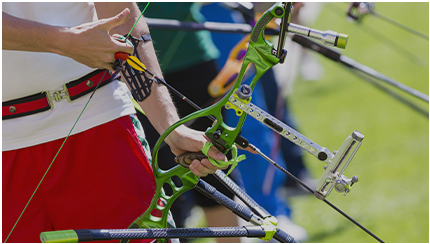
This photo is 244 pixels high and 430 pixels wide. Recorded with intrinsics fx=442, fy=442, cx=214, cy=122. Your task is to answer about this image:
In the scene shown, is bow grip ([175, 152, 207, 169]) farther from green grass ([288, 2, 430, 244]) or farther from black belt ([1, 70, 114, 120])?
green grass ([288, 2, 430, 244])

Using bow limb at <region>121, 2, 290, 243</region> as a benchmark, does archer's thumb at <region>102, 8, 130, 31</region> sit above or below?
above

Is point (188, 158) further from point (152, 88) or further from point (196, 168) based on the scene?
point (152, 88)

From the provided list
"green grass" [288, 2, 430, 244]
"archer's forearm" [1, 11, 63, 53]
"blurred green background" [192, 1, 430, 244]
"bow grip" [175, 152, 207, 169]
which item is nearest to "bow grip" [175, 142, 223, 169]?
"bow grip" [175, 152, 207, 169]

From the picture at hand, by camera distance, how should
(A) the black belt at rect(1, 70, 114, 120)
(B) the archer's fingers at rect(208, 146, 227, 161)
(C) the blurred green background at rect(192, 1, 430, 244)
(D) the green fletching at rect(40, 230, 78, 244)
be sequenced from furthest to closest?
(C) the blurred green background at rect(192, 1, 430, 244) → (A) the black belt at rect(1, 70, 114, 120) → (B) the archer's fingers at rect(208, 146, 227, 161) → (D) the green fletching at rect(40, 230, 78, 244)

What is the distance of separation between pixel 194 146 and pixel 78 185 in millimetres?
346

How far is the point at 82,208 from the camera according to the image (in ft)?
3.79

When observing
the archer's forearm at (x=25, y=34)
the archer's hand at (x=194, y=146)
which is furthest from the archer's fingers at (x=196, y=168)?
the archer's forearm at (x=25, y=34)

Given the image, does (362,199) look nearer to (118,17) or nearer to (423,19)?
(118,17)

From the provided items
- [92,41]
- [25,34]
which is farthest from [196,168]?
[25,34]

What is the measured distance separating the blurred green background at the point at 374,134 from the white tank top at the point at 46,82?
1.46 metres

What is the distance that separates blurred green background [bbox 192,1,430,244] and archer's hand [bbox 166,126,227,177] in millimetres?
1470

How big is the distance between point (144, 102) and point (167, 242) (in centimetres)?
37

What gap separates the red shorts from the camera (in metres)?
1.12

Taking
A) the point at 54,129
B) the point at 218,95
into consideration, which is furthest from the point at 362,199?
the point at 54,129
